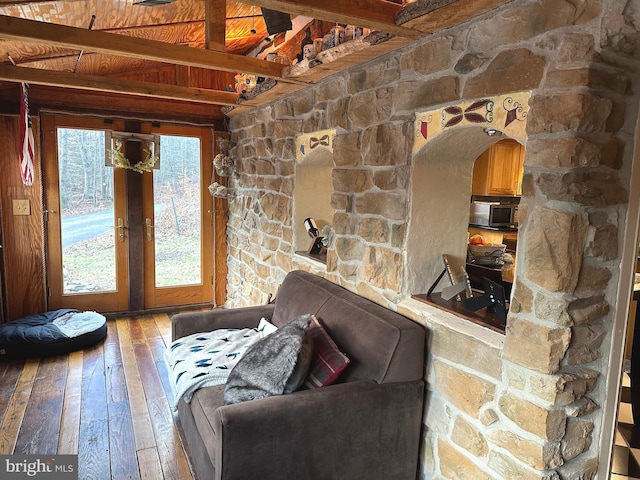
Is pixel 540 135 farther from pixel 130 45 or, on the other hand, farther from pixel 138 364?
pixel 138 364

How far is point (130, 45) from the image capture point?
2.43 meters

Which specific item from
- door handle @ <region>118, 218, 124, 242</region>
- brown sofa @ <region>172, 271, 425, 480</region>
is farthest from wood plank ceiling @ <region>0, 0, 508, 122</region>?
door handle @ <region>118, 218, 124, 242</region>

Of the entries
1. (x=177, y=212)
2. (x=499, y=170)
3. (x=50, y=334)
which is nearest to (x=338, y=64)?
(x=177, y=212)

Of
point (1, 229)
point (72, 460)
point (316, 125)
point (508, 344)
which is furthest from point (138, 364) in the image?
point (508, 344)

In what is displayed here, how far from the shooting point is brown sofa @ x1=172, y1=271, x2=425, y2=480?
1.71 metres

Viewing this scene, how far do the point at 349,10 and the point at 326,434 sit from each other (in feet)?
5.72

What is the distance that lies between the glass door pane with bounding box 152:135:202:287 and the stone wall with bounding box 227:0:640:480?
325cm

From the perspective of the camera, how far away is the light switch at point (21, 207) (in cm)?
425

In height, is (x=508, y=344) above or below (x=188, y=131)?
below

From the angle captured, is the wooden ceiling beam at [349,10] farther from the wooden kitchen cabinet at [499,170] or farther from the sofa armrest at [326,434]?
the wooden kitchen cabinet at [499,170]

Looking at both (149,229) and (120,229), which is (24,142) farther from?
(149,229)

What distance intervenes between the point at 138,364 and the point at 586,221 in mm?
3454

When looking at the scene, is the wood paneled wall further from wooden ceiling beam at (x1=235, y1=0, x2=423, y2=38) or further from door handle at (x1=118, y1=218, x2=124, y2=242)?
wooden ceiling beam at (x1=235, y1=0, x2=423, y2=38)

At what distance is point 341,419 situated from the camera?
1885mm
